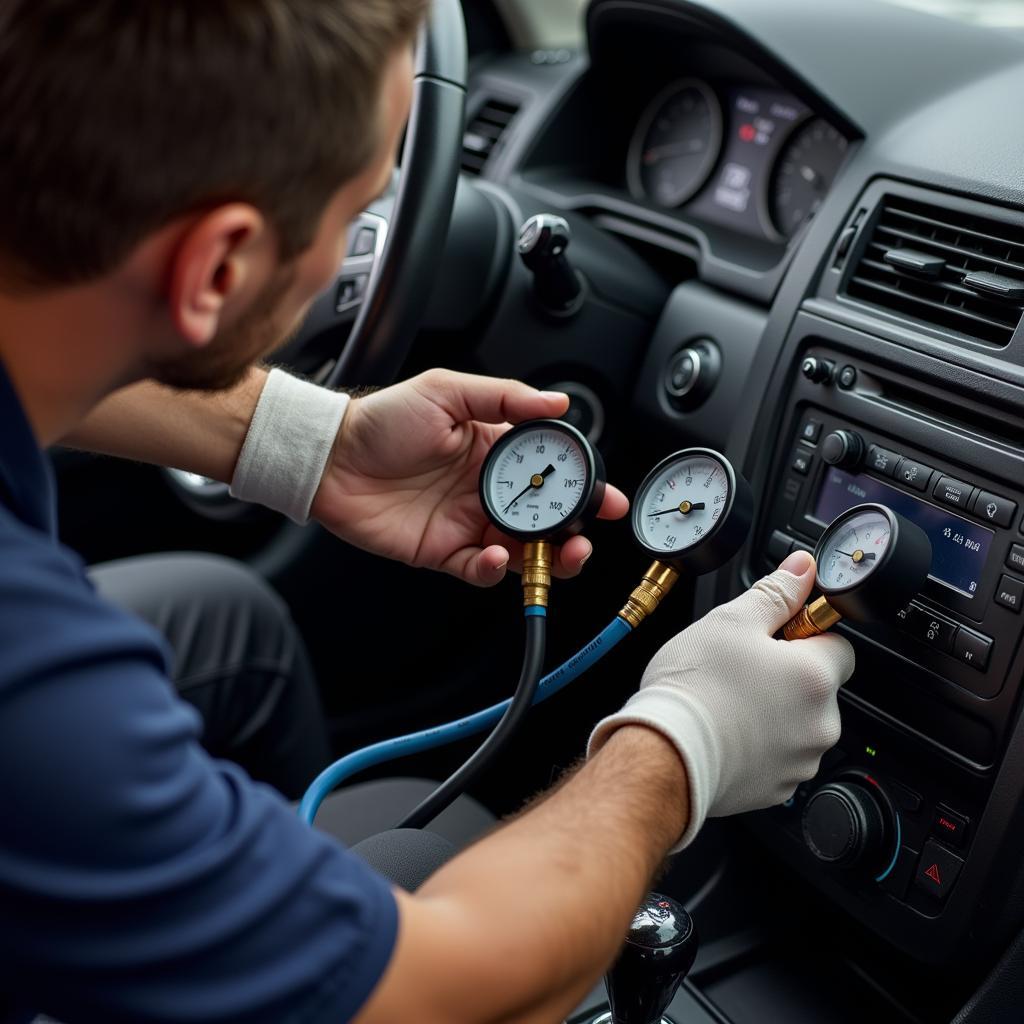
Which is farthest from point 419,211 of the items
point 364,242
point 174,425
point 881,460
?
point 881,460

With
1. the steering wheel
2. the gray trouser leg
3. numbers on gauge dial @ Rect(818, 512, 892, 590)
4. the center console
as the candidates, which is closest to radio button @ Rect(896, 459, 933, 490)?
the center console

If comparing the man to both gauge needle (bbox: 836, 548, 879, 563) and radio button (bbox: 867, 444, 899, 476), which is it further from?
radio button (bbox: 867, 444, 899, 476)

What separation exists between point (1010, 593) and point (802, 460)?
1.01ft

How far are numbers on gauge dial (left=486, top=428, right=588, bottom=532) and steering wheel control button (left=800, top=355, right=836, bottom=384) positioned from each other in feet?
1.02

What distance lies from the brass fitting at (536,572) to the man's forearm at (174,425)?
0.33 metres

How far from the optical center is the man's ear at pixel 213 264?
0.75m

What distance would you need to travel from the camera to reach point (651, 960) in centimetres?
106

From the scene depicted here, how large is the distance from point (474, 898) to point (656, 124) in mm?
1431

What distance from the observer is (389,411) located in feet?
4.18

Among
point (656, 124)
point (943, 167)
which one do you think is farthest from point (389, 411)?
point (656, 124)

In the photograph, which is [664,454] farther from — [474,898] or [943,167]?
[474,898]

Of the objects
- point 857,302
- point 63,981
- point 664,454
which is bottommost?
point 63,981

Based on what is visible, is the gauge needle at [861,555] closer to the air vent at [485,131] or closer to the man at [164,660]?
the man at [164,660]

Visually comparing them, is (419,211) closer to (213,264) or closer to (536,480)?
(536,480)
